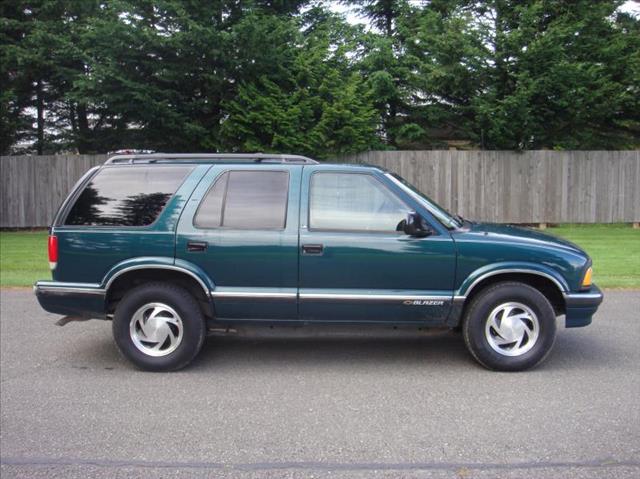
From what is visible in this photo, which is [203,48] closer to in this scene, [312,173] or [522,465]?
[312,173]

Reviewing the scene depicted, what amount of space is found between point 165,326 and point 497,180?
12.7m

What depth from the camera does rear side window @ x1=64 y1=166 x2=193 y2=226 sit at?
5500 mm

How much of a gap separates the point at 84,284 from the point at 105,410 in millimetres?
1381

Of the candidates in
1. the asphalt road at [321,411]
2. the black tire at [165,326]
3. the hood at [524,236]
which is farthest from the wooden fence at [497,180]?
the black tire at [165,326]

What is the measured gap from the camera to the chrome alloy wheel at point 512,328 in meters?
5.29

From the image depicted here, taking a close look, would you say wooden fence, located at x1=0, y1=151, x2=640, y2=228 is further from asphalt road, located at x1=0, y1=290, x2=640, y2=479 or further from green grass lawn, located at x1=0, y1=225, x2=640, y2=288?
asphalt road, located at x1=0, y1=290, x2=640, y2=479

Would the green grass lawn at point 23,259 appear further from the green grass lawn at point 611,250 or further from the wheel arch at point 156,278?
the green grass lawn at point 611,250

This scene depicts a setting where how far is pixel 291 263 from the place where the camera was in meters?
5.29

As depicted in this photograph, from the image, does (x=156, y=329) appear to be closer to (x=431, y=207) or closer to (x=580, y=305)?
(x=431, y=207)

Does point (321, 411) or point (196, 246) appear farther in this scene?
point (196, 246)

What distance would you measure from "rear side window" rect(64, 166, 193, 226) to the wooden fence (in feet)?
35.8

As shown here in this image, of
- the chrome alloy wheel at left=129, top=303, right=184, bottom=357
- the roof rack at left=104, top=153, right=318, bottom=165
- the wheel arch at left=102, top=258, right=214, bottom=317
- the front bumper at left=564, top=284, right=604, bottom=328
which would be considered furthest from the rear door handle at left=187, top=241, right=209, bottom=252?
the front bumper at left=564, top=284, right=604, bottom=328

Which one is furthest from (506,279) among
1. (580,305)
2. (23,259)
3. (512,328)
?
(23,259)

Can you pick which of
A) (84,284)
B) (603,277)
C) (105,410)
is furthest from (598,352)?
(84,284)
